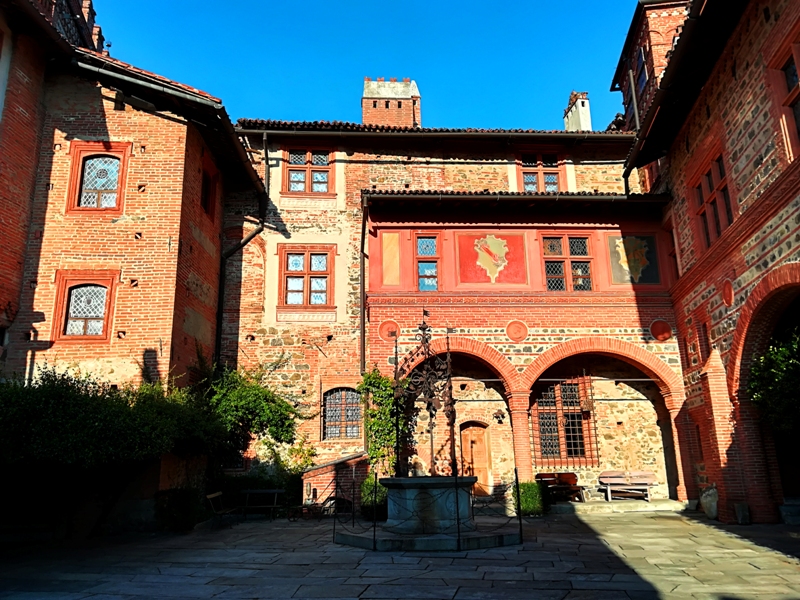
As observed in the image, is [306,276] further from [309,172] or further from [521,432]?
[521,432]

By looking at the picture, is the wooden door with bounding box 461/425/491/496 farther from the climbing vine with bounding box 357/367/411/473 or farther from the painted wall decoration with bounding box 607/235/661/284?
the painted wall decoration with bounding box 607/235/661/284

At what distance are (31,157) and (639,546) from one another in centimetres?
1409

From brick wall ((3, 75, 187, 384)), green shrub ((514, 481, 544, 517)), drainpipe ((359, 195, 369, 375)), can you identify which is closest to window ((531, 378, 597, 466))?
green shrub ((514, 481, 544, 517))

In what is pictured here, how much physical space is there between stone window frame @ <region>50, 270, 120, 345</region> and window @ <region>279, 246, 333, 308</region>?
15.0 ft

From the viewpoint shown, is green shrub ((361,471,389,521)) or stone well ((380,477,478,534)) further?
green shrub ((361,471,389,521))

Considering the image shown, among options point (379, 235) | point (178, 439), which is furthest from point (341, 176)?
point (178, 439)

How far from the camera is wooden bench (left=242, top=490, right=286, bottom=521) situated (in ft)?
47.4

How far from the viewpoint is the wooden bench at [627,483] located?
14.6 meters

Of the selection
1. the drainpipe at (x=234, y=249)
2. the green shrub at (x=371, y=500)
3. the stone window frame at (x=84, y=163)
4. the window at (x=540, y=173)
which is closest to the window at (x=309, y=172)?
the drainpipe at (x=234, y=249)

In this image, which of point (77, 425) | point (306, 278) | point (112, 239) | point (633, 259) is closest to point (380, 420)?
point (306, 278)

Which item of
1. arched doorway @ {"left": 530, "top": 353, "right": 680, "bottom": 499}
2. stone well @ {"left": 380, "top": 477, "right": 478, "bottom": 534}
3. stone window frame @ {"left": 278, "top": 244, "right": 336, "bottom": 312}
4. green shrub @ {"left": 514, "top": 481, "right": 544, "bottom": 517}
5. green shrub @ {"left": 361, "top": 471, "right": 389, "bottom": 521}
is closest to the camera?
stone well @ {"left": 380, "top": 477, "right": 478, "bottom": 534}

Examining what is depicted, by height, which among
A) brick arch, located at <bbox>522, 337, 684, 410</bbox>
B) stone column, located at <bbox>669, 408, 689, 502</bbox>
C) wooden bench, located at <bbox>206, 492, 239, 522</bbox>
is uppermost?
brick arch, located at <bbox>522, 337, 684, 410</bbox>

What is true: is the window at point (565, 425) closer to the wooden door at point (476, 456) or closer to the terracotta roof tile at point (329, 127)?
the wooden door at point (476, 456)

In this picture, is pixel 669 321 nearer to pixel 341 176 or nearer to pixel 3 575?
pixel 341 176
